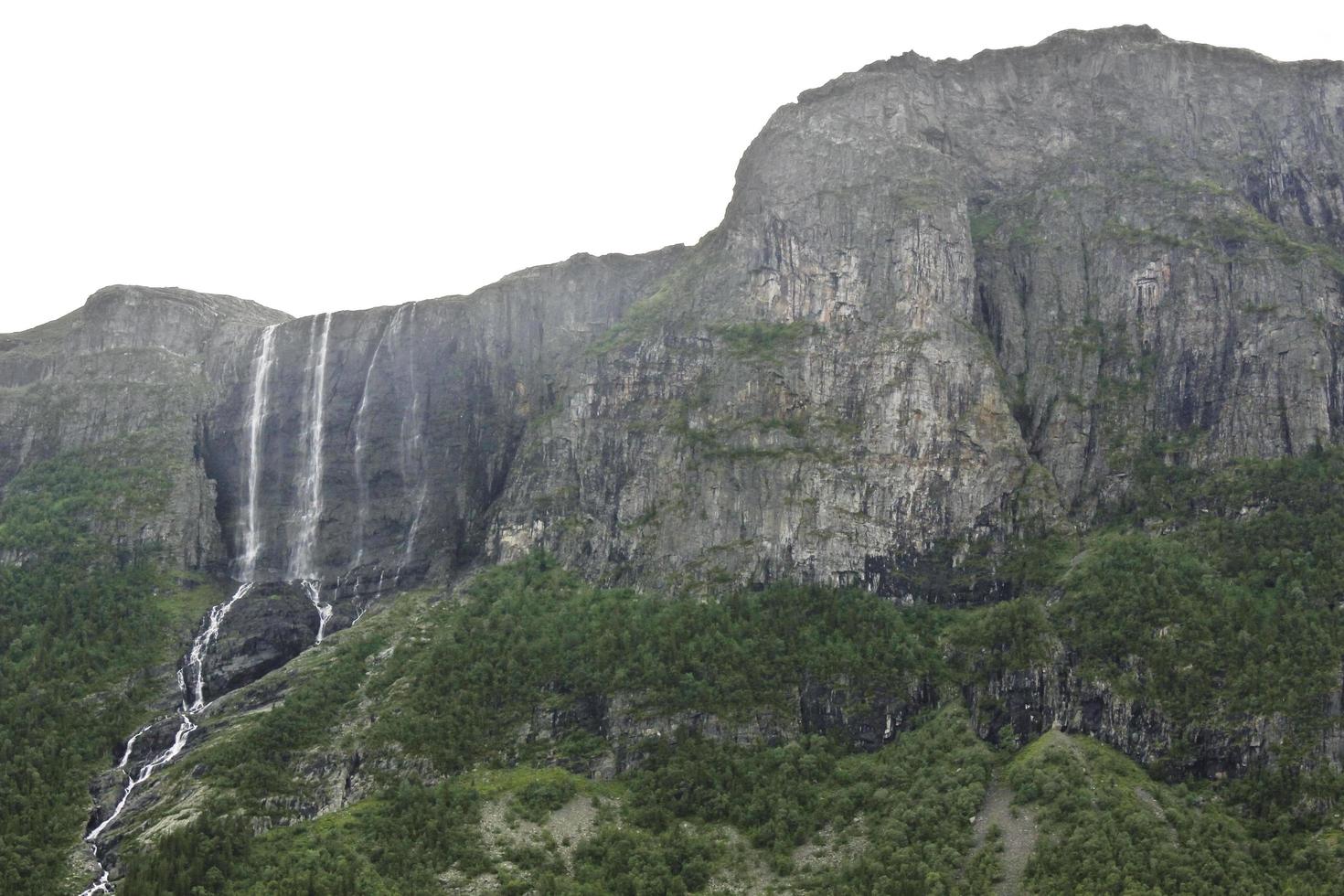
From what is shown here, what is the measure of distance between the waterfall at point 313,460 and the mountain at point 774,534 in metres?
0.63

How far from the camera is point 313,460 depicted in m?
169

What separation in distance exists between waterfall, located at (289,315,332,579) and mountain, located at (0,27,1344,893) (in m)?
0.63

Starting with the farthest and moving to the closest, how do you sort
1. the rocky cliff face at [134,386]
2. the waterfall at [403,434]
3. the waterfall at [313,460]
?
the rocky cliff face at [134,386] < the waterfall at [403,434] < the waterfall at [313,460]

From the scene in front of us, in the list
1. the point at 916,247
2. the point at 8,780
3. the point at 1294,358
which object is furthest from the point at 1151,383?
the point at 8,780

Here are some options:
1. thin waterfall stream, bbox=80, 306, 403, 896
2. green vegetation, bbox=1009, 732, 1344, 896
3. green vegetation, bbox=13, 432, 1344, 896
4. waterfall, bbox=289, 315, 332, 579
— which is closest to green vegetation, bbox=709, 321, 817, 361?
green vegetation, bbox=13, 432, 1344, 896

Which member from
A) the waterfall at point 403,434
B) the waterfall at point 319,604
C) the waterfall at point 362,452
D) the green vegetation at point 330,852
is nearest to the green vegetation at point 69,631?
the green vegetation at point 330,852

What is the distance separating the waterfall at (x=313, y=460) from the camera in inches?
6339

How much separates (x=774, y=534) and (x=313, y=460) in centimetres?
6748

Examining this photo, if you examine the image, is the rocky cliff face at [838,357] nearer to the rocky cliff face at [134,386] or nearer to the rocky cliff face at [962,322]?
the rocky cliff face at [962,322]

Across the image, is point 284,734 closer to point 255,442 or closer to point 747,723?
point 747,723

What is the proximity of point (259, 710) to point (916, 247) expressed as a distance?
94626 mm

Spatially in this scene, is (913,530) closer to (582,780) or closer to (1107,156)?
(582,780)

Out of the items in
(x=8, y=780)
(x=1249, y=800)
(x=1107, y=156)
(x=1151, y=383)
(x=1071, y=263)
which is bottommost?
(x=1249, y=800)

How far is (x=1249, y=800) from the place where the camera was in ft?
336
